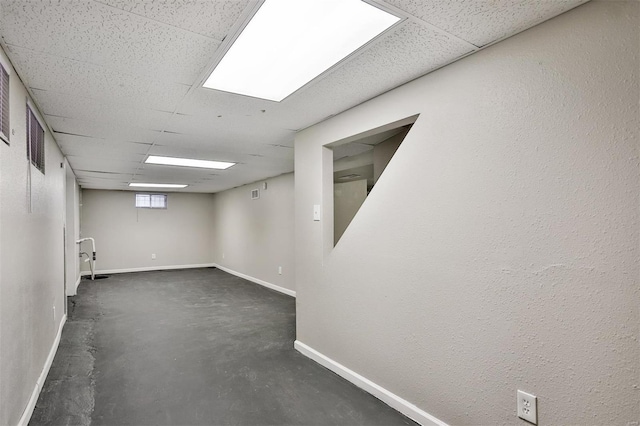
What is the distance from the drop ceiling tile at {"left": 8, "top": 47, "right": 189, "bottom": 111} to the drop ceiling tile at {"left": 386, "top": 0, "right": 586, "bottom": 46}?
1500mm

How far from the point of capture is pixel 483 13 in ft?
4.59

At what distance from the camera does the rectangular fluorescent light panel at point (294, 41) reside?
1.38m

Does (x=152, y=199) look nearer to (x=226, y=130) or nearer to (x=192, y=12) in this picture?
(x=226, y=130)

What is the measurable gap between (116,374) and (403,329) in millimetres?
2369

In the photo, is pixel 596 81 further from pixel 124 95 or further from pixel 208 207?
pixel 208 207

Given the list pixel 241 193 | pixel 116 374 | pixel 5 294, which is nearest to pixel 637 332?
pixel 5 294

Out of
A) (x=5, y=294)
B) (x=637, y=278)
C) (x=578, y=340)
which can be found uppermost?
(x=637, y=278)

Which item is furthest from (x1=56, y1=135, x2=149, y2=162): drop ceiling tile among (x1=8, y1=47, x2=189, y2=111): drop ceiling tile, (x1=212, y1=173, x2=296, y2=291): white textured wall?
(x1=212, y1=173, x2=296, y2=291): white textured wall

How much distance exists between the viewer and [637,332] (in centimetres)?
123

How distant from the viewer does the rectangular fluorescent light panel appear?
138cm

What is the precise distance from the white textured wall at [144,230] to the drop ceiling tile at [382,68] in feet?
24.1

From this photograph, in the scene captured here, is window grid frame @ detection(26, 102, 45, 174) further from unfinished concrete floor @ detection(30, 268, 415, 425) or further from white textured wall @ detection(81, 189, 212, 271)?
white textured wall @ detection(81, 189, 212, 271)

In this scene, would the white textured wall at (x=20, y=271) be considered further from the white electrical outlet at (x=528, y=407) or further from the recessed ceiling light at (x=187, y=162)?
the white electrical outlet at (x=528, y=407)

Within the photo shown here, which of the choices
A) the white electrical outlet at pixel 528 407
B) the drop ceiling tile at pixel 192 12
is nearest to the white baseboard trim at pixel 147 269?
the drop ceiling tile at pixel 192 12
